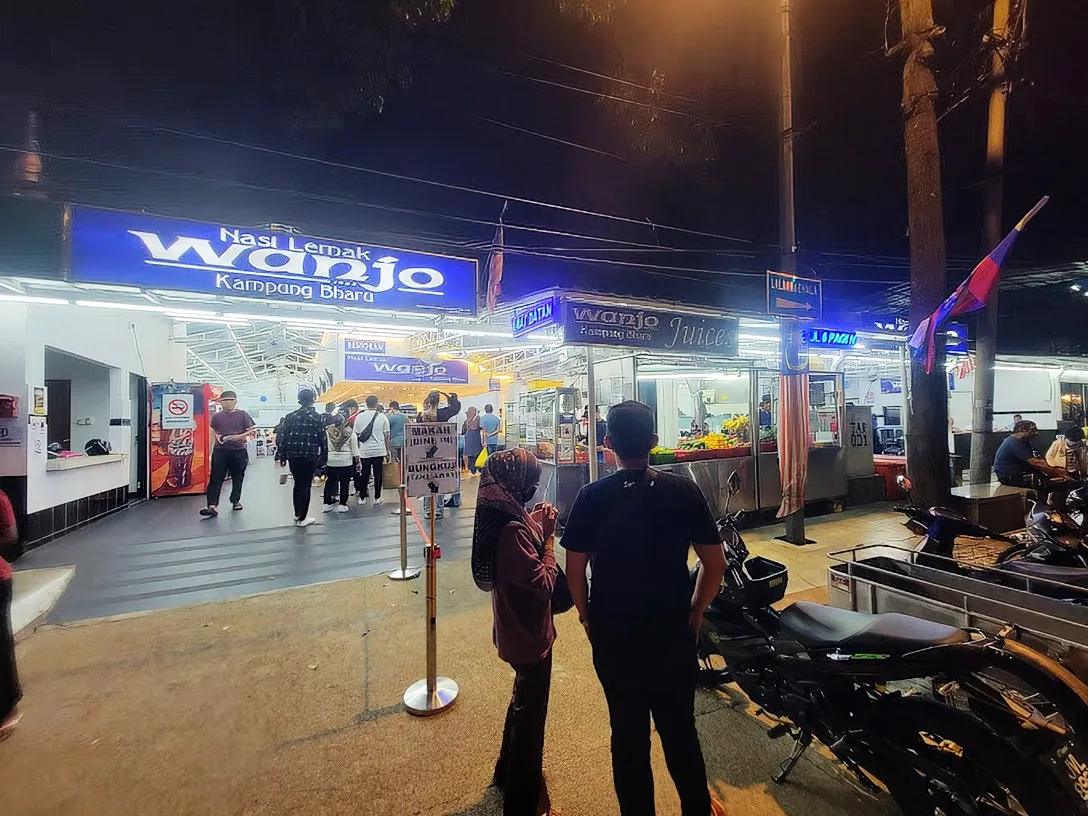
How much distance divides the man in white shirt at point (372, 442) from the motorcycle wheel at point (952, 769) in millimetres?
7238

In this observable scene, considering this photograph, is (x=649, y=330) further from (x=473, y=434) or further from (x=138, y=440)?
(x=138, y=440)

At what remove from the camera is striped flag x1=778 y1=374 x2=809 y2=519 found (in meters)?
5.79

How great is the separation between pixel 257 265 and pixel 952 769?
5.70 metres

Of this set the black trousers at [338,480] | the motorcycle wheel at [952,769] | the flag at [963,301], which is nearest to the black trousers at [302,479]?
the black trousers at [338,480]

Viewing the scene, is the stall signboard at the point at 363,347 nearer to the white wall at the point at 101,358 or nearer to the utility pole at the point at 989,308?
the white wall at the point at 101,358

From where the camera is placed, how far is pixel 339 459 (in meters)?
7.21

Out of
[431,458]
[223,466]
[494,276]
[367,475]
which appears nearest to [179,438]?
[223,466]

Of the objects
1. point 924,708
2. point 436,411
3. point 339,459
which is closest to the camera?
point 924,708

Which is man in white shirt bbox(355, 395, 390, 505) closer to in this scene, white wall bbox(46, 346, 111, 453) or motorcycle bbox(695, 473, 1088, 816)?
white wall bbox(46, 346, 111, 453)

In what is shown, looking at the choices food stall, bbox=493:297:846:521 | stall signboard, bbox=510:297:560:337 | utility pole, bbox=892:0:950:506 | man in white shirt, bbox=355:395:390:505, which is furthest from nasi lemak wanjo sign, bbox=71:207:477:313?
utility pole, bbox=892:0:950:506

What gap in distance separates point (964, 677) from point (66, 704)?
14.9 ft

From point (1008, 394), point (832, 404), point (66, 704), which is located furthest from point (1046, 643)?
point (1008, 394)

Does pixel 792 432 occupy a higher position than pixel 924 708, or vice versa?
pixel 792 432

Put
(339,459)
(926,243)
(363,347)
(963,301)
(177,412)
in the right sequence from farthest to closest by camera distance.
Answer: (363,347), (177,412), (339,459), (926,243), (963,301)
